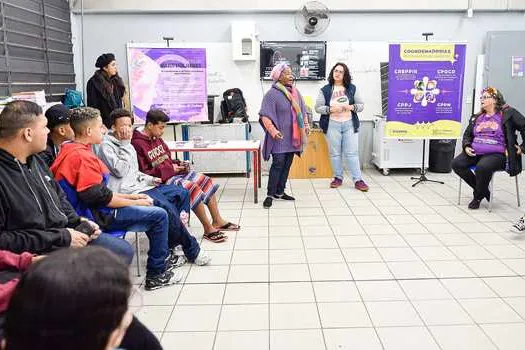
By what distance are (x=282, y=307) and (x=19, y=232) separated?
1.39 meters

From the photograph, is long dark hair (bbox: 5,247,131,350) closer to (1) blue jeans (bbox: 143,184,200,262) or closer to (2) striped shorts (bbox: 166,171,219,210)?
(1) blue jeans (bbox: 143,184,200,262)

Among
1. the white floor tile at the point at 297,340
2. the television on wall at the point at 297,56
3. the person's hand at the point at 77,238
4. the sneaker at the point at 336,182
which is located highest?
the television on wall at the point at 297,56

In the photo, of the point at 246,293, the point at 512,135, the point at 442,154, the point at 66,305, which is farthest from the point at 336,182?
the point at 66,305

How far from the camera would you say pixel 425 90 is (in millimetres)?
5242

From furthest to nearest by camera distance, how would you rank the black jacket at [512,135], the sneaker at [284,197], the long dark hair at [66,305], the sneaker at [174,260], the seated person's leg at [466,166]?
the sneaker at [284,197] < the seated person's leg at [466,166] < the black jacket at [512,135] < the sneaker at [174,260] < the long dark hair at [66,305]

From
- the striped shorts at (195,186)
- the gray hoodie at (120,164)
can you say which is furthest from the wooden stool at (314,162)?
the gray hoodie at (120,164)

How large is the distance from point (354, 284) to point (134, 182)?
5.13ft

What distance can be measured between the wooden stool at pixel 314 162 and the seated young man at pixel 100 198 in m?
3.28

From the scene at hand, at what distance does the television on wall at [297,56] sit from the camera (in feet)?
19.7

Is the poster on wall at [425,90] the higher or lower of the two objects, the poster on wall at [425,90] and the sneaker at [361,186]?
the higher

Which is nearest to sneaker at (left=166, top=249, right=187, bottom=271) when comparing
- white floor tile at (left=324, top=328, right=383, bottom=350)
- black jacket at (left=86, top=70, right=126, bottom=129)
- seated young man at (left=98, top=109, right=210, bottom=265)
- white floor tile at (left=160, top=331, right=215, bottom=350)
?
seated young man at (left=98, top=109, right=210, bottom=265)

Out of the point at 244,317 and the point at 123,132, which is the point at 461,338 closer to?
the point at 244,317

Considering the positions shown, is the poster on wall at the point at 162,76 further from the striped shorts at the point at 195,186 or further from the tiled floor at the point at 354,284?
the striped shorts at the point at 195,186

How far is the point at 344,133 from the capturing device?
533 cm
